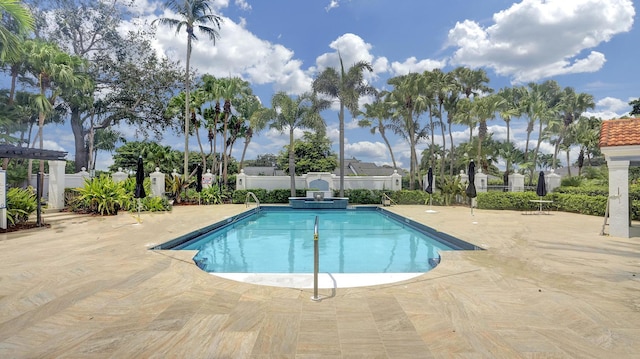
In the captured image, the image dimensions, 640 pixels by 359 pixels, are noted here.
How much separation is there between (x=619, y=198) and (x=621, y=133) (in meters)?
1.68

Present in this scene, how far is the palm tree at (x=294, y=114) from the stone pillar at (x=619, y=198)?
54.0 feet

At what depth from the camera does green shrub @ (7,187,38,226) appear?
32.4 feet

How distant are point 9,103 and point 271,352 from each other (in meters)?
26.5

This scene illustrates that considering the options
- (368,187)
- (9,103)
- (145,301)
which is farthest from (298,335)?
(9,103)

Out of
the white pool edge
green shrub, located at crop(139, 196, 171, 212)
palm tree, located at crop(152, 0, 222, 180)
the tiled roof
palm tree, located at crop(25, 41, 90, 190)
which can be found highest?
palm tree, located at crop(152, 0, 222, 180)

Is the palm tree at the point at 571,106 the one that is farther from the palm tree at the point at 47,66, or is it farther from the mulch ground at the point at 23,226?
the palm tree at the point at 47,66

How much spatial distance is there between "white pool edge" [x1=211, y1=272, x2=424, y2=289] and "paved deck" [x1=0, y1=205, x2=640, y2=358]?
1.58 ft

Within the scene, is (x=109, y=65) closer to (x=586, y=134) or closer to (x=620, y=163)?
(x=620, y=163)

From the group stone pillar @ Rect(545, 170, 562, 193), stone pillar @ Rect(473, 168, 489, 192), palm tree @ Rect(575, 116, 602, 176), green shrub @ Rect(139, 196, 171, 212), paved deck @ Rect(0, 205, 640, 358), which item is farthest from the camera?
palm tree @ Rect(575, 116, 602, 176)

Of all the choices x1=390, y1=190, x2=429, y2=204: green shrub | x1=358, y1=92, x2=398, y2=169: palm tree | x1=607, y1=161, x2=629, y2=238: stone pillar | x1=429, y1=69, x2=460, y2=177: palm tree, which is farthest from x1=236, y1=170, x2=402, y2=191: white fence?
x1=607, y1=161, x2=629, y2=238: stone pillar

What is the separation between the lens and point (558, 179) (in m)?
19.9

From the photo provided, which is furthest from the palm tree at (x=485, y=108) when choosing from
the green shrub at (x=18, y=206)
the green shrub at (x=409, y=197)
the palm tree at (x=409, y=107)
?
the green shrub at (x=18, y=206)

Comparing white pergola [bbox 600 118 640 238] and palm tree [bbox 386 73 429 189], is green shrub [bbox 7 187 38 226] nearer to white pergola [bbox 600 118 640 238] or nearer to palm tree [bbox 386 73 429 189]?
white pergola [bbox 600 118 640 238]

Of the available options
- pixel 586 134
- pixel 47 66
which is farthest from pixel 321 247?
pixel 586 134
